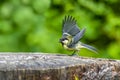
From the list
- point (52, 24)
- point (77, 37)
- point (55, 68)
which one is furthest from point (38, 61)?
point (52, 24)

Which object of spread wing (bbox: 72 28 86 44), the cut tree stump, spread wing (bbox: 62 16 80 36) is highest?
spread wing (bbox: 62 16 80 36)

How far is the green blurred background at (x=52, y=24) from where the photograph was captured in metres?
4.08

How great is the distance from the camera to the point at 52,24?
13.9 ft

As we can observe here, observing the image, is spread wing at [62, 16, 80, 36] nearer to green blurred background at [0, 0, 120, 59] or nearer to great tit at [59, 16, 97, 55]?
great tit at [59, 16, 97, 55]

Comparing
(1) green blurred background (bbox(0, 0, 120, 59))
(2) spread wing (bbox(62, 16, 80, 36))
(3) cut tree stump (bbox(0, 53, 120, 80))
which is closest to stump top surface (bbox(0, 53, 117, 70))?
(3) cut tree stump (bbox(0, 53, 120, 80))

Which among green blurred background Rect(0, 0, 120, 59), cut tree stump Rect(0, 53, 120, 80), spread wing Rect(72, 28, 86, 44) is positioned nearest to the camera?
cut tree stump Rect(0, 53, 120, 80)

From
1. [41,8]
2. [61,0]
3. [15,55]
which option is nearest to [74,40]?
[15,55]

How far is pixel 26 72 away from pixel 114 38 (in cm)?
176

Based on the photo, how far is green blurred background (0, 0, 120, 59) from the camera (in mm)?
4078

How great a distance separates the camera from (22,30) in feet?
13.6

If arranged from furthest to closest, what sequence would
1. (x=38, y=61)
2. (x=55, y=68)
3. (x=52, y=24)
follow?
(x=52, y=24), (x=38, y=61), (x=55, y=68)

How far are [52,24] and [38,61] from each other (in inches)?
52.8

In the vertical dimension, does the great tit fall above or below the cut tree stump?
above

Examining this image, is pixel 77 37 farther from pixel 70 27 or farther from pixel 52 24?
pixel 52 24
